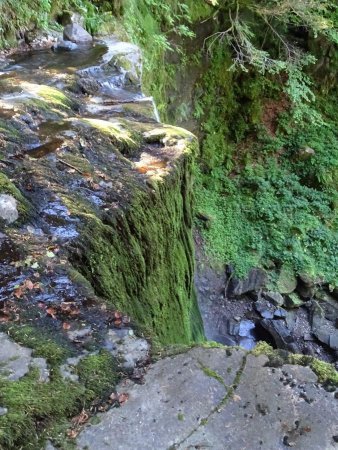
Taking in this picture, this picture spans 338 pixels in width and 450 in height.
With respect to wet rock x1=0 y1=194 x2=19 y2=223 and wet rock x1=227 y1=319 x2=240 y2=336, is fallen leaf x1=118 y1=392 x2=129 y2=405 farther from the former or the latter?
wet rock x1=227 y1=319 x2=240 y2=336

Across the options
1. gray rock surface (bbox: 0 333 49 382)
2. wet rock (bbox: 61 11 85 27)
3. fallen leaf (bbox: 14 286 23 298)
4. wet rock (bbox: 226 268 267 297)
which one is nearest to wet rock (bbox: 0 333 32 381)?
gray rock surface (bbox: 0 333 49 382)

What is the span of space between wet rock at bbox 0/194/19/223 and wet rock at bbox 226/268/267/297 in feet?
27.0

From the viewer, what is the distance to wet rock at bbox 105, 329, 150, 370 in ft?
7.36

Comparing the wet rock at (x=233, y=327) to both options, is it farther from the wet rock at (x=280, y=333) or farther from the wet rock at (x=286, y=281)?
the wet rock at (x=286, y=281)

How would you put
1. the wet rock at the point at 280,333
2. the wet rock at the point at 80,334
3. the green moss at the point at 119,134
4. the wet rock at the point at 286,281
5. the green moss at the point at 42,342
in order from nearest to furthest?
the green moss at the point at 42,342 < the wet rock at the point at 80,334 < the green moss at the point at 119,134 < the wet rock at the point at 280,333 < the wet rock at the point at 286,281

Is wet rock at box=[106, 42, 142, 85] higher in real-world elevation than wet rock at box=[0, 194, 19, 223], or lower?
higher

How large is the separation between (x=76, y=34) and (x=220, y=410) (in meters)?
6.98

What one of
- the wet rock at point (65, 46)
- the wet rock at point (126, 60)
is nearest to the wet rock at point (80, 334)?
the wet rock at point (126, 60)

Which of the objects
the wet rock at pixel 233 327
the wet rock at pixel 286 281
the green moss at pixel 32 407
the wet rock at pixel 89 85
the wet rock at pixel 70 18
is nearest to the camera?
the green moss at pixel 32 407

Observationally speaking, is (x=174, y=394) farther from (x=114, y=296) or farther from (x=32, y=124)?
(x=32, y=124)

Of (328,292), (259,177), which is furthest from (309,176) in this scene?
(328,292)

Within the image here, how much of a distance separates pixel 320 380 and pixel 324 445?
1.15 ft

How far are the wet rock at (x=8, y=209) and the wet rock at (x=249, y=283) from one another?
823cm

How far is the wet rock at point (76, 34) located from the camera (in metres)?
7.30
